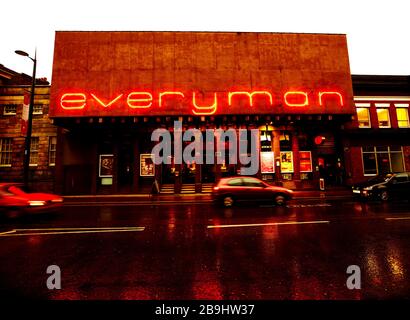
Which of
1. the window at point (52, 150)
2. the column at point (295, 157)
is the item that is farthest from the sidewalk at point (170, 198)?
the window at point (52, 150)

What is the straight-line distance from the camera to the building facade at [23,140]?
64.9ft

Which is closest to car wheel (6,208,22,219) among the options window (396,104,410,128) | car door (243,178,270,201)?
car door (243,178,270,201)

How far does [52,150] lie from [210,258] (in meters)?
21.0

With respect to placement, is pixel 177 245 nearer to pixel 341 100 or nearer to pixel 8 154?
pixel 341 100

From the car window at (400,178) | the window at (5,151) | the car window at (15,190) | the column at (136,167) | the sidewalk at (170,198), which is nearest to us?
the car window at (15,190)

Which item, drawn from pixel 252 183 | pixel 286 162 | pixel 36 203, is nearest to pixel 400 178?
pixel 286 162

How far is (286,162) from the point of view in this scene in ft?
68.1

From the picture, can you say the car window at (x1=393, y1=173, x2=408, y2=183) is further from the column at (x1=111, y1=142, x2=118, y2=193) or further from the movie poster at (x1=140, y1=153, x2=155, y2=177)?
the column at (x1=111, y1=142, x2=118, y2=193)

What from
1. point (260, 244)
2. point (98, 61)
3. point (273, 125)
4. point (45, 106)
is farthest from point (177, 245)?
point (45, 106)

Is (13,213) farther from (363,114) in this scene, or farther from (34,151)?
(363,114)

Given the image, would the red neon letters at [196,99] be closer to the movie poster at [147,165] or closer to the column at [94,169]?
the column at [94,169]

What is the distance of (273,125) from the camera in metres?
20.6

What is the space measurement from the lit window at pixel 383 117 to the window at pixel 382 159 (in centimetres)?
219

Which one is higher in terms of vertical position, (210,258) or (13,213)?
(13,213)
